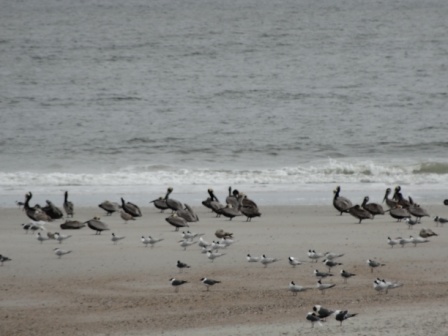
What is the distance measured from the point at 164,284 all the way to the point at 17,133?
24218 mm

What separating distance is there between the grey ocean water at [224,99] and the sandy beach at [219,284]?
5.15 metres

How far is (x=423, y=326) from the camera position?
11703 millimetres

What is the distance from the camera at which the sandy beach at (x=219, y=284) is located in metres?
12.4

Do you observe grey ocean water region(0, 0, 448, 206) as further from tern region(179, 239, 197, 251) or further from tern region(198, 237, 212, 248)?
tern region(198, 237, 212, 248)

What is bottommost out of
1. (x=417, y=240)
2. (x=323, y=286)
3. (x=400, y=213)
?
(x=323, y=286)

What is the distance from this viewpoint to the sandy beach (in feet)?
40.7

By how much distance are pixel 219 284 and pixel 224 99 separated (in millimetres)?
32306

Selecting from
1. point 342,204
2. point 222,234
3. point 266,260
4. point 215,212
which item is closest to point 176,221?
point 222,234

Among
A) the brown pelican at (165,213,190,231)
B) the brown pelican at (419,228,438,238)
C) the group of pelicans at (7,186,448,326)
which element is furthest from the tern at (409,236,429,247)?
the brown pelican at (165,213,190,231)

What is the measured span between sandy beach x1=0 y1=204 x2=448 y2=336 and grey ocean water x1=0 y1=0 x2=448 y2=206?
515 cm

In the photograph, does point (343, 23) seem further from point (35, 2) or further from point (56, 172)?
point (56, 172)

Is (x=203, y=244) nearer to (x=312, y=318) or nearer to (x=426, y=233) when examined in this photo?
(x=426, y=233)

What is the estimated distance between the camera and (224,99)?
153ft

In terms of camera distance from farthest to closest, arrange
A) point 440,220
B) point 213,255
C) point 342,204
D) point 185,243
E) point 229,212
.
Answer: point 342,204
point 229,212
point 440,220
point 185,243
point 213,255
